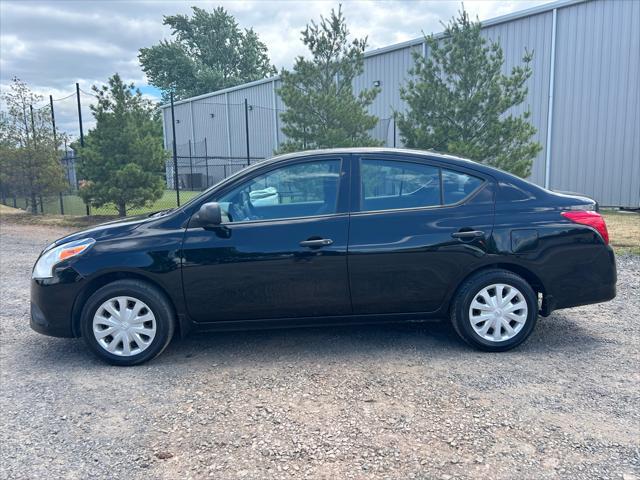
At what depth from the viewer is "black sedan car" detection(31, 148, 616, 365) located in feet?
13.0

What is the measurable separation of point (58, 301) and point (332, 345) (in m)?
2.26

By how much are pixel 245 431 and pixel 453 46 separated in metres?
8.26

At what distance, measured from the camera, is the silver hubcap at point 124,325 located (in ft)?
13.0

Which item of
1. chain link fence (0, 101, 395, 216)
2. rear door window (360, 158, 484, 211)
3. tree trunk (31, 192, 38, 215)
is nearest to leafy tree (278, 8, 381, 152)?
chain link fence (0, 101, 395, 216)

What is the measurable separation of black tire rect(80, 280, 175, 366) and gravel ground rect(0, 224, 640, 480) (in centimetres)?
12

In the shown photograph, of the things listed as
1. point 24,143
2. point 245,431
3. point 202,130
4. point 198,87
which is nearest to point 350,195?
point 245,431

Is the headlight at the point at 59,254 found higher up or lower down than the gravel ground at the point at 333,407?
higher up

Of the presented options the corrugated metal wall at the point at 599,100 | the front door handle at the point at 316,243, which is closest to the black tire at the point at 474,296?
the front door handle at the point at 316,243

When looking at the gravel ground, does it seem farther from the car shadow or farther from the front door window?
the front door window

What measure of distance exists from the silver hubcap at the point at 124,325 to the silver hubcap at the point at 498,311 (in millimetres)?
2603

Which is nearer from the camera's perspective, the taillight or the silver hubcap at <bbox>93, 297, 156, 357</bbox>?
the silver hubcap at <bbox>93, 297, 156, 357</bbox>

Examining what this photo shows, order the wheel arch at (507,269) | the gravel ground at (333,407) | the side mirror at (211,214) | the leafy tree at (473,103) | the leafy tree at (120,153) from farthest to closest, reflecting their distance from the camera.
Answer: the leafy tree at (120,153) → the leafy tree at (473,103) → the wheel arch at (507,269) → the side mirror at (211,214) → the gravel ground at (333,407)

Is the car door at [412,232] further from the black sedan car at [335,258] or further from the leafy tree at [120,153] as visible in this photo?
the leafy tree at [120,153]

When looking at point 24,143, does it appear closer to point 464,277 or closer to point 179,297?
point 179,297
